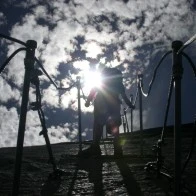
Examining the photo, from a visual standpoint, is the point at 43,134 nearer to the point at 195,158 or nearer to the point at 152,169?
the point at 152,169

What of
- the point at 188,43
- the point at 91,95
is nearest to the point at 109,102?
the point at 91,95

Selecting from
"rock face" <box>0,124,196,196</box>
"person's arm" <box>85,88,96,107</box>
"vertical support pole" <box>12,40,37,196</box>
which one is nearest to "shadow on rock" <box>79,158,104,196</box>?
"rock face" <box>0,124,196,196</box>

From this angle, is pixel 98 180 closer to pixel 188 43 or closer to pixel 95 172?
pixel 95 172

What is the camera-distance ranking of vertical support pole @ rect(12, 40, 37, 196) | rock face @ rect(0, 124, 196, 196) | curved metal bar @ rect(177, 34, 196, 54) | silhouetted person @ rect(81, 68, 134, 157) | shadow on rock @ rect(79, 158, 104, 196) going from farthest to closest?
silhouetted person @ rect(81, 68, 134, 157)
shadow on rock @ rect(79, 158, 104, 196)
rock face @ rect(0, 124, 196, 196)
vertical support pole @ rect(12, 40, 37, 196)
curved metal bar @ rect(177, 34, 196, 54)

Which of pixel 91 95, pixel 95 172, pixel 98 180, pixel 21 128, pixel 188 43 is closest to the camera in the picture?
pixel 188 43

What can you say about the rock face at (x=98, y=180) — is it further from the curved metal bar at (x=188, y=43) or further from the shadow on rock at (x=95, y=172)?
the curved metal bar at (x=188, y=43)

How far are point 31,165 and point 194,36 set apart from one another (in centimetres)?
446

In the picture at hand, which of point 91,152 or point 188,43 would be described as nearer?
point 188,43

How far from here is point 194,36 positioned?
2600 mm

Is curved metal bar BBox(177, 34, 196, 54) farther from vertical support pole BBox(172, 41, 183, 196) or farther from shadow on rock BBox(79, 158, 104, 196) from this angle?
shadow on rock BBox(79, 158, 104, 196)

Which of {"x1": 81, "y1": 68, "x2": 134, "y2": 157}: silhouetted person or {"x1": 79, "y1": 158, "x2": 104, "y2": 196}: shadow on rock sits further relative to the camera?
{"x1": 81, "y1": 68, "x2": 134, "y2": 157}: silhouetted person

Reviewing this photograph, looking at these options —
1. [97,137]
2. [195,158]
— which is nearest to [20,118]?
[195,158]

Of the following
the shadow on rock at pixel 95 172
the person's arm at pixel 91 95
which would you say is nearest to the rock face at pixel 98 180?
the shadow on rock at pixel 95 172

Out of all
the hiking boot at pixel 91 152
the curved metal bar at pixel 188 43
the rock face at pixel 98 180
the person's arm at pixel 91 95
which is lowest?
the rock face at pixel 98 180
